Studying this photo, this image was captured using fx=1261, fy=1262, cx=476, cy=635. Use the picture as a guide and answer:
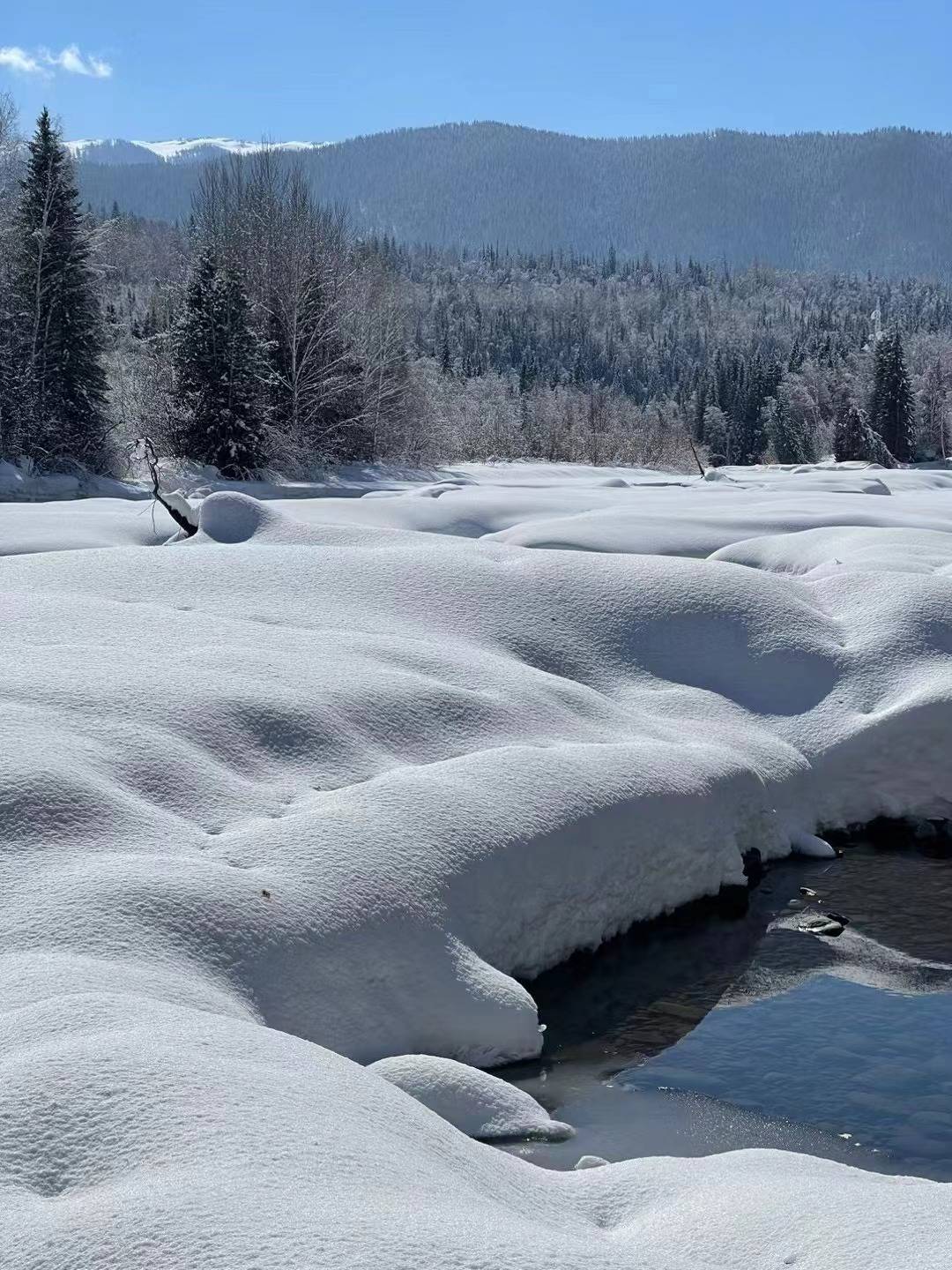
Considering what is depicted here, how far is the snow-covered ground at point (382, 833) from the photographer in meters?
2.94

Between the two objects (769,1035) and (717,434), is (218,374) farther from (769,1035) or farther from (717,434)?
(717,434)

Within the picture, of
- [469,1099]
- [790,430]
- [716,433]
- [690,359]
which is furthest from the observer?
[690,359]

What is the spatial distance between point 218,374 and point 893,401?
41.9m

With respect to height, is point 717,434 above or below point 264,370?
below

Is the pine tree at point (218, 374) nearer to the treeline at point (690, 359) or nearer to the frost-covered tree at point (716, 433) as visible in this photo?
the treeline at point (690, 359)

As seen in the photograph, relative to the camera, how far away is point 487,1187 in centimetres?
329

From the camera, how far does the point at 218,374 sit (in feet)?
99.4

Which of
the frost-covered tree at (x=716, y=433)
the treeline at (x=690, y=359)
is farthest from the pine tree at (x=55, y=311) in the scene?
the frost-covered tree at (x=716, y=433)

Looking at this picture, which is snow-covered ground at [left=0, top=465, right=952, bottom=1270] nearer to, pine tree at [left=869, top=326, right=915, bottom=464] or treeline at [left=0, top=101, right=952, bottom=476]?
treeline at [left=0, top=101, right=952, bottom=476]

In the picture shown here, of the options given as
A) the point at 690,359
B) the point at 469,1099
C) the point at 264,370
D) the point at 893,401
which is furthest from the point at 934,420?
the point at 469,1099

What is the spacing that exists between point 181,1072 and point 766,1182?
1706mm

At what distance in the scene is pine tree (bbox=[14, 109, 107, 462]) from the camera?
2883cm

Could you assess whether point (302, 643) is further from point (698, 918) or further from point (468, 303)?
point (468, 303)

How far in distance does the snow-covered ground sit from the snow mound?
7 cm
